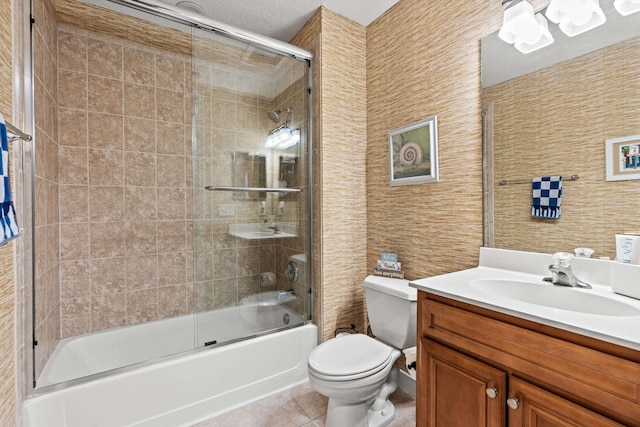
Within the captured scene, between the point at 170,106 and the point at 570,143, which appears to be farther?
the point at 170,106

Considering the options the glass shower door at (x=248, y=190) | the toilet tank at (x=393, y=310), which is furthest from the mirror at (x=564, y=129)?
the glass shower door at (x=248, y=190)

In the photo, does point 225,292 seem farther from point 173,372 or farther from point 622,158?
point 622,158

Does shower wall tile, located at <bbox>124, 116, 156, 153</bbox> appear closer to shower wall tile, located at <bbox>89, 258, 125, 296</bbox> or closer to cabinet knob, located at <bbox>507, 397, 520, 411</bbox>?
shower wall tile, located at <bbox>89, 258, 125, 296</bbox>

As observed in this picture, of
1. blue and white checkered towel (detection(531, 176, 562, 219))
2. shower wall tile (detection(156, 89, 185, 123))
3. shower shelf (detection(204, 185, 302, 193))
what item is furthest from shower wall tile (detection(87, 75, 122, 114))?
blue and white checkered towel (detection(531, 176, 562, 219))

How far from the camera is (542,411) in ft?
2.66

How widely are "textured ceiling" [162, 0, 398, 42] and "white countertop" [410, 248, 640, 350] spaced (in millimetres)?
1759

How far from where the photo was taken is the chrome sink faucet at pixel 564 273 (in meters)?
1.07

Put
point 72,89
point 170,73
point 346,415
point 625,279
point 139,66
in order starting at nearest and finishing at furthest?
point 625,279, point 346,415, point 72,89, point 139,66, point 170,73

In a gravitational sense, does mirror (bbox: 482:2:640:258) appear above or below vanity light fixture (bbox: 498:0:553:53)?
below

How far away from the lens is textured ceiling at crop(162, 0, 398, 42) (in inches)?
73.6

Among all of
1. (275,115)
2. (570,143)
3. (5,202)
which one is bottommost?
(5,202)

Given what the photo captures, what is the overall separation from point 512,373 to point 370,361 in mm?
686

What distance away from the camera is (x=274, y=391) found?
183 cm

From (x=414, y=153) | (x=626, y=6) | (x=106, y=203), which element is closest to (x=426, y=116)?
(x=414, y=153)
